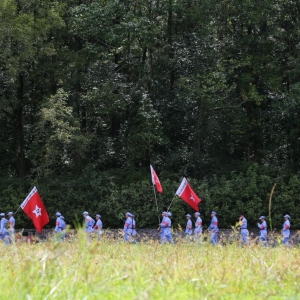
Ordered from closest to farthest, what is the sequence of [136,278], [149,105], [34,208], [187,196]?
[136,278] → [34,208] → [187,196] → [149,105]

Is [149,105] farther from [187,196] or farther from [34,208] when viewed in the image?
[34,208]

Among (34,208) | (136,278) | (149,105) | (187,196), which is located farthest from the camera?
(149,105)

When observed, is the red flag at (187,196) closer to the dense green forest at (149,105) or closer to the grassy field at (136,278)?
the dense green forest at (149,105)

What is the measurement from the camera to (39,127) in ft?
99.0

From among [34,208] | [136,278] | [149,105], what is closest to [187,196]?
[34,208]


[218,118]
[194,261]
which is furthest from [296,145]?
[194,261]

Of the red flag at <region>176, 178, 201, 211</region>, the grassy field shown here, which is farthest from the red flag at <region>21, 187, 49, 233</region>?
the grassy field

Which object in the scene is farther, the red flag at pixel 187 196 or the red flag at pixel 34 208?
the red flag at pixel 187 196

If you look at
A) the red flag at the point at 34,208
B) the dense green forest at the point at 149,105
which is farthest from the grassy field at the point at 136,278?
the dense green forest at the point at 149,105

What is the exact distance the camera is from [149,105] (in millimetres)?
31844

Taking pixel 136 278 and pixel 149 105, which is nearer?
pixel 136 278

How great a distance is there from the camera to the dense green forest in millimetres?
31109

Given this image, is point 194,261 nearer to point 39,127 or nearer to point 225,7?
point 39,127

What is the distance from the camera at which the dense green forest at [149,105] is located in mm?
31109
